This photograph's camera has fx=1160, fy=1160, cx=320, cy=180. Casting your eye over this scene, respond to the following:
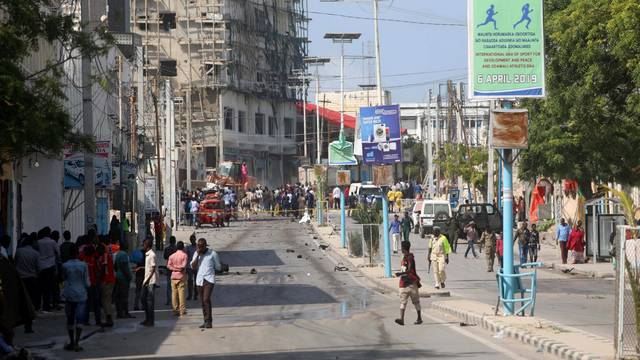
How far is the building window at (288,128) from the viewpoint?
108 metres

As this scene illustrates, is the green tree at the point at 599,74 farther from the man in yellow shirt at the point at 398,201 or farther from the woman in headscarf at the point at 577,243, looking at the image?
the man in yellow shirt at the point at 398,201

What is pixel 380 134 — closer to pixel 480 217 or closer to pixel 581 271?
pixel 581 271

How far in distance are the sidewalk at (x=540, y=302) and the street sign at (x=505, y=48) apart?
4525 mm

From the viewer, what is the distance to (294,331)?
2175 centimetres

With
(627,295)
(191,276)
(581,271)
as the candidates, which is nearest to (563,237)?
(581,271)

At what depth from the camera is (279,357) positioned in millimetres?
17391

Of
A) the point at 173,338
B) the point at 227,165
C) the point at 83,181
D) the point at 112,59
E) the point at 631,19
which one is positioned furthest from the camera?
the point at 227,165

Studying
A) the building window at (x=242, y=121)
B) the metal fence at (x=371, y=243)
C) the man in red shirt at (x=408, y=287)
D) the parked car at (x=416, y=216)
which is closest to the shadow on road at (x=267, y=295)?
the man in red shirt at (x=408, y=287)

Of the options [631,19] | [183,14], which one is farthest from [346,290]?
[183,14]

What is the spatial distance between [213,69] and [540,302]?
66.7 m

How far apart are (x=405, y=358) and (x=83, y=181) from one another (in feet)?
52.8

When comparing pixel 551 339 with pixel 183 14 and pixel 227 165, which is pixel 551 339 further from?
pixel 183 14

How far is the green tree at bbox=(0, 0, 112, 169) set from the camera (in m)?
15.3

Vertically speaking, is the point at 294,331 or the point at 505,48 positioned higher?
the point at 505,48
